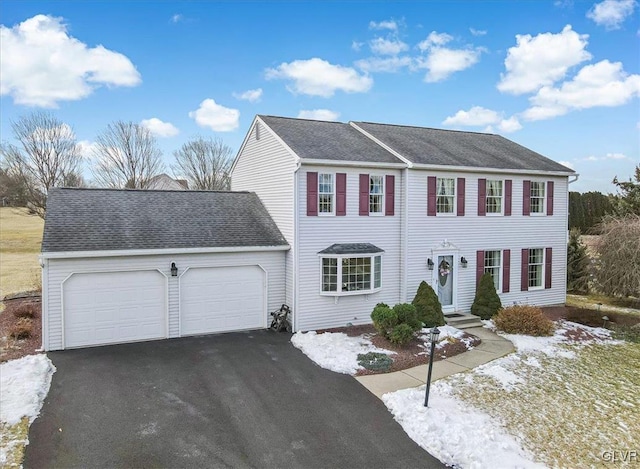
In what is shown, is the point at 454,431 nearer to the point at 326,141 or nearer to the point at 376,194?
the point at 376,194

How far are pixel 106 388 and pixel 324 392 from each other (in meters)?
4.47

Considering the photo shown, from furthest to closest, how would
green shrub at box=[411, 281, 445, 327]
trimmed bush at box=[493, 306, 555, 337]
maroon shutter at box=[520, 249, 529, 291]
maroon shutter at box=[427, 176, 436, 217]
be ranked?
maroon shutter at box=[520, 249, 529, 291]
maroon shutter at box=[427, 176, 436, 217]
green shrub at box=[411, 281, 445, 327]
trimmed bush at box=[493, 306, 555, 337]

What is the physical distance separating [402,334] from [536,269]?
877cm

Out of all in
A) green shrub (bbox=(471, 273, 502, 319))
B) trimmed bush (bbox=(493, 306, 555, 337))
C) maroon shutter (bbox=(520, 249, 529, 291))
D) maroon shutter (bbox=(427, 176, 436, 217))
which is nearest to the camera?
trimmed bush (bbox=(493, 306, 555, 337))

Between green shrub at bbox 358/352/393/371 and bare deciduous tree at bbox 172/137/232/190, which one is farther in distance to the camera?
bare deciduous tree at bbox 172/137/232/190

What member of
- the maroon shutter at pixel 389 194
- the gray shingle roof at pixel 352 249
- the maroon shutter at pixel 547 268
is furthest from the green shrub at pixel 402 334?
the maroon shutter at pixel 547 268

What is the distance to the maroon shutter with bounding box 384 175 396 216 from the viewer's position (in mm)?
14016

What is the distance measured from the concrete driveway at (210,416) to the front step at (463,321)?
565 cm

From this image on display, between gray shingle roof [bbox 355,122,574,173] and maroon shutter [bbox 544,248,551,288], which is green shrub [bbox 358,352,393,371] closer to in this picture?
gray shingle roof [bbox 355,122,574,173]

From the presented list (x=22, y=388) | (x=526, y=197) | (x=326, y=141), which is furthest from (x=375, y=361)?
(x=526, y=197)

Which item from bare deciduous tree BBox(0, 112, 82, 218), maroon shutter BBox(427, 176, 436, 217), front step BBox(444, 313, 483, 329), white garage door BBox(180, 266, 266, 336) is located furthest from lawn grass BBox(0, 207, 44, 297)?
front step BBox(444, 313, 483, 329)

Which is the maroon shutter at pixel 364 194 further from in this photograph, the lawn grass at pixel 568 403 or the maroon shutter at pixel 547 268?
the maroon shutter at pixel 547 268

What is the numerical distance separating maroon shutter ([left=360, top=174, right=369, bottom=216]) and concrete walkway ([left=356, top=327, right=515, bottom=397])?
5.28 metres

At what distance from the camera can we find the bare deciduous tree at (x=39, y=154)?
27297mm
